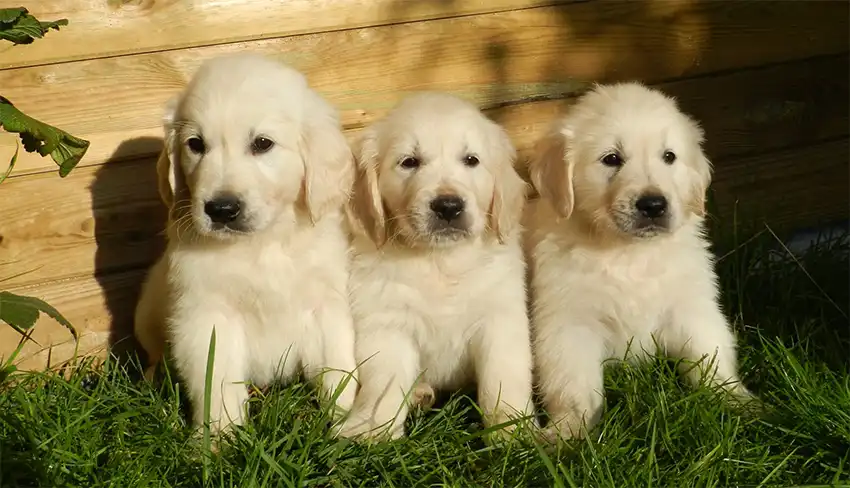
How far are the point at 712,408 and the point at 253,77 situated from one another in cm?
195

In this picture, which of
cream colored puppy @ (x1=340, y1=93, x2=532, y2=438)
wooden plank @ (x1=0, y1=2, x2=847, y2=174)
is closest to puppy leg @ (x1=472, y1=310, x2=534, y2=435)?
cream colored puppy @ (x1=340, y1=93, x2=532, y2=438)

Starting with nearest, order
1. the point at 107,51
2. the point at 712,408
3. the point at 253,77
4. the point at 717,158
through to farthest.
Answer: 1. the point at 712,408
2. the point at 253,77
3. the point at 107,51
4. the point at 717,158

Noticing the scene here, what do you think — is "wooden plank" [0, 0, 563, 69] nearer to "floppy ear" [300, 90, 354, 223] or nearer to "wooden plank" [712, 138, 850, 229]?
"floppy ear" [300, 90, 354, 223]

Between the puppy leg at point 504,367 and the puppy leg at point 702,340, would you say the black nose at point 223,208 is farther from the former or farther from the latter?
the puppy leg at point 702,340

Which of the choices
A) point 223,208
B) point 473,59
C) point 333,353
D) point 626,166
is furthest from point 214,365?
point 473,59

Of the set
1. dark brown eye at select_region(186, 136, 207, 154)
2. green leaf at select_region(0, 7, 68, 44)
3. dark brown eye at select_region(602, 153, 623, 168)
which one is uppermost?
green leaf at select_region(0, 7, 68, 44)

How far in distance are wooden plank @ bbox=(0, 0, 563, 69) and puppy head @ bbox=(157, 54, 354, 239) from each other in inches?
21.6

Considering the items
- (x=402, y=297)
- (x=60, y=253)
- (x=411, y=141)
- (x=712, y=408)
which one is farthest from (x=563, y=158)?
(x=60, y=253)

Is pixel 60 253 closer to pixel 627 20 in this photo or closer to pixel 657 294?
pixel 657 294

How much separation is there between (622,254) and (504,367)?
0.66 metres

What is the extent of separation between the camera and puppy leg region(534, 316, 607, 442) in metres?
3.12

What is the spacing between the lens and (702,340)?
3266mm

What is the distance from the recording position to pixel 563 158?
3.38 metres

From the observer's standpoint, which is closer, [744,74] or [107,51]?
[107,51]
